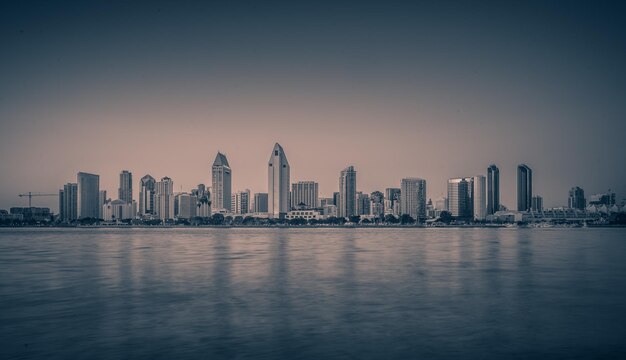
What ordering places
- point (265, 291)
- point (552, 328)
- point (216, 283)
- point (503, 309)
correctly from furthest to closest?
point (216, 283) → point (265, 291) → point (503, 309) → point (552, 328)

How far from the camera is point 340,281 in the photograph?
4522cm

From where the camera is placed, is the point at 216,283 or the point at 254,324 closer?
the point at 254,324

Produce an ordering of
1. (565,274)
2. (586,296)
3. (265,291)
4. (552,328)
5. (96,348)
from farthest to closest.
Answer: (565,274) → (265,291) → (586,296) → (552,328) → (96,348)

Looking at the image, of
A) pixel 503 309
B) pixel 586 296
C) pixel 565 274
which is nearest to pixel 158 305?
pixel 503 309

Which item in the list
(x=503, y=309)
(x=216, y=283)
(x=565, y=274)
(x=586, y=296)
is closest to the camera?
(x=503, y=309)

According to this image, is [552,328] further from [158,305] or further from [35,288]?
[35,288]

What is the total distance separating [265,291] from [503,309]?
53.2 feet

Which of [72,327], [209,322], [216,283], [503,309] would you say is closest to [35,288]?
[216,283]

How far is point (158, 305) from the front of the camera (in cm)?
3344

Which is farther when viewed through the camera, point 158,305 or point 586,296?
point 586,296

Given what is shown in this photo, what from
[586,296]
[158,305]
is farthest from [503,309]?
[158,305]

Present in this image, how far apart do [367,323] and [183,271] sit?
30590mm

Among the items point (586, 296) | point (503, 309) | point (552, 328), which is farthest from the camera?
point (586, 296)

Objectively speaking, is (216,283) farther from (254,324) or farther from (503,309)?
(503,309)
